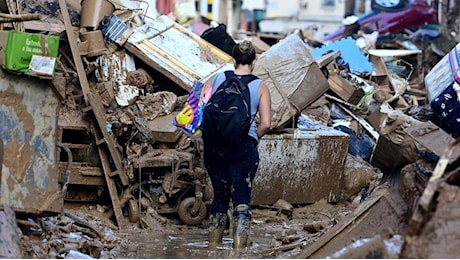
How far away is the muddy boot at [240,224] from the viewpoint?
7398mm

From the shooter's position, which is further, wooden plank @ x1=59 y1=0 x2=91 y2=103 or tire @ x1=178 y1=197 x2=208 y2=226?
wooden plank @ x1=59 y1=0 x2=91 y2=103

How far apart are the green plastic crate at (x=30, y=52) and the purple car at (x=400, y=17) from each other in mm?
16684

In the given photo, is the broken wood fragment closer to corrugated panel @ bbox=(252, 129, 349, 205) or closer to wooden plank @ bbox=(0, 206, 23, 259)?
wooden plank @ bbox=(0, 206, 23, 259)

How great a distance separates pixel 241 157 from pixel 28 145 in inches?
68.2

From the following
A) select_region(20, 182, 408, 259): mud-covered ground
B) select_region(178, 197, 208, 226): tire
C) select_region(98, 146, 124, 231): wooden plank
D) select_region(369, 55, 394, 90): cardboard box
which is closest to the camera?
select_region(20, 182, 408, 259): mud-covered ground

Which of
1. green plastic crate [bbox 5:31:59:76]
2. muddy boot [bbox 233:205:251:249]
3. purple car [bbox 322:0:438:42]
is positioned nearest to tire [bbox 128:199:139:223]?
muddy boot [bbox 233:205:251:249]

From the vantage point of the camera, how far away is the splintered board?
32.3 feet

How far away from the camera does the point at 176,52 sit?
10406mm

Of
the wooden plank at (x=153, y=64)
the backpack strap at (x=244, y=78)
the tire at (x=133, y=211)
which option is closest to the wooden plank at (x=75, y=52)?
the wooden plank at (x=153, y=64)

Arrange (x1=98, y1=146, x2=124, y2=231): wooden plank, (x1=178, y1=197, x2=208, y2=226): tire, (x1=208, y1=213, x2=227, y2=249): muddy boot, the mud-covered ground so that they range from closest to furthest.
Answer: the mud-covered ground < (x1=208, y1=213, x2=227, y2=249): muddy boot < (x1=98, y1=146, x2=124, y2=231): wooden plank < (x1=178, y1=197, x2=208, y2=226): tire

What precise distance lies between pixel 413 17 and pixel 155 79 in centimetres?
1421

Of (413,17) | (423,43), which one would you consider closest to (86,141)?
(423,43)

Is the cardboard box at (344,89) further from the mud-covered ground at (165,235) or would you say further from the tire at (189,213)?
the tire at (189,213)

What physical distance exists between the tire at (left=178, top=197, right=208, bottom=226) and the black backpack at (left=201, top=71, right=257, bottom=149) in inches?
63.9
